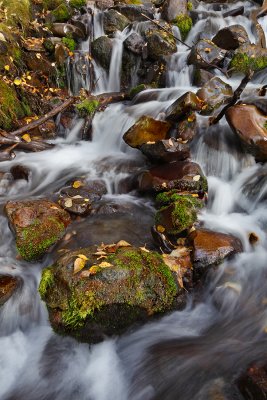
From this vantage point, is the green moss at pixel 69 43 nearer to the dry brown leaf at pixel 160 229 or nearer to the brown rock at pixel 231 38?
Result: the brown rock at pixel 231 38

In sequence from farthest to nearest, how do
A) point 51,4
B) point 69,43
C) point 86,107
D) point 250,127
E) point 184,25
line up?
point 51,4 < point 184,25 < point 69,43 < point 86,107 < point 250,127

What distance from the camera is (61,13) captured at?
11227 mm

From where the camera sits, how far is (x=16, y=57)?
28.9ft

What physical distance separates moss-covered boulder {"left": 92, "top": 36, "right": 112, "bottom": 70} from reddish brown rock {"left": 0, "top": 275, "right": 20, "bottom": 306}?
851 cm

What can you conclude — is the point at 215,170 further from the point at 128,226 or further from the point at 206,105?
the point at 128,226

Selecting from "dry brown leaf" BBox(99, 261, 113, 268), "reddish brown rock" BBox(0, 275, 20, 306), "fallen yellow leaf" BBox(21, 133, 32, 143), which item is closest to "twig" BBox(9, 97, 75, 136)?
"fallen yellow leaf" BBox(21, 133, 32, 143)

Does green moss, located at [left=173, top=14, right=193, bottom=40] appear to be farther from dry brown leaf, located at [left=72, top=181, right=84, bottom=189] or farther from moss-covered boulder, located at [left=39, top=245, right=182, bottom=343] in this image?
moss-covered boulder, located at [left=39, top=245, right=182, bottom=343]

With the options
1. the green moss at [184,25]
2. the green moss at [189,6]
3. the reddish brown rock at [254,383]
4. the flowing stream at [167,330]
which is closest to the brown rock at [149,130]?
the flowing stream at [167,330]

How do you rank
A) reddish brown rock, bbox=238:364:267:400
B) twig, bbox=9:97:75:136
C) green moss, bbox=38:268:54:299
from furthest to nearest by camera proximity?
twig, bbox=9:97:75:136, green moss, bbox=38:268:54:299, reddish brown rock, bbox=238:364:267:400

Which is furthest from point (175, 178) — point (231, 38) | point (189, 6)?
point (189, 6)

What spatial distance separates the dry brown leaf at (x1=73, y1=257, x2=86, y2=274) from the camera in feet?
10.9

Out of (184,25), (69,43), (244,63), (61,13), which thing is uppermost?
(61,13)

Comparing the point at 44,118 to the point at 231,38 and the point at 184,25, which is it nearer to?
the point at 231,38

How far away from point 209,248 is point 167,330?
3.86 feet
